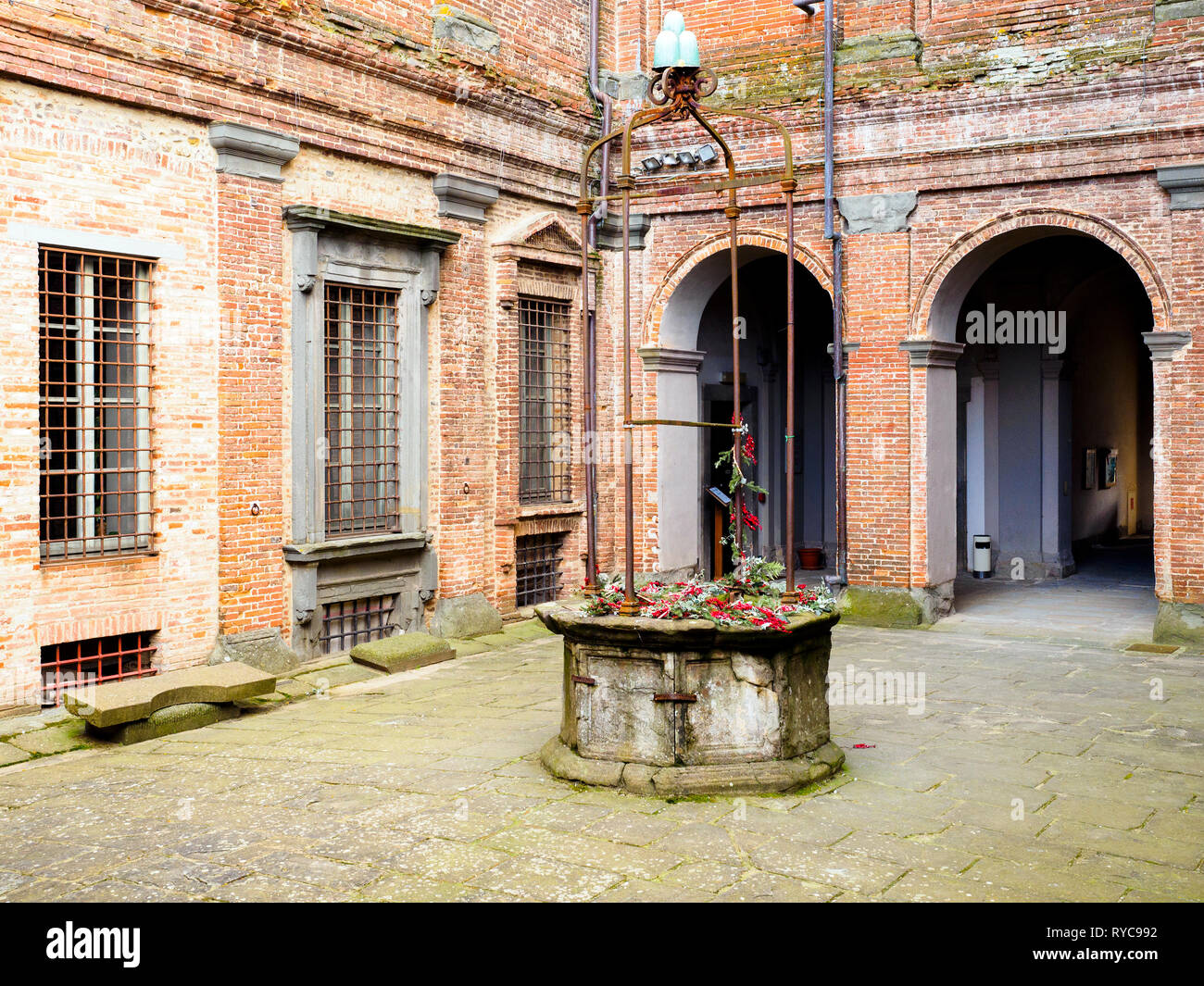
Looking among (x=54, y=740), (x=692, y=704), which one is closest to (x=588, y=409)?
(x=692, y=704)

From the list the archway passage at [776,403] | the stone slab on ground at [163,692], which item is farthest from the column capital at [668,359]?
the stone slab on ground at [163,692]

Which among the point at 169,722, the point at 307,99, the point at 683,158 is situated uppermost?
the point at 683,158

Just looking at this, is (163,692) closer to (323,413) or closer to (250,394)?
(250,394)

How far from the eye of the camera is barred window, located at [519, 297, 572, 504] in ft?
43.1

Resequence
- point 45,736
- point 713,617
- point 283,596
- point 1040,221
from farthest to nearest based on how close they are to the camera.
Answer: point 1040,221, point 283,596, point 45,736, point 713,617

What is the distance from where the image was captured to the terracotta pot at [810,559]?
17.3 m

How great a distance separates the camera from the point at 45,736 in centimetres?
784

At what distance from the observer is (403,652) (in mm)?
10625

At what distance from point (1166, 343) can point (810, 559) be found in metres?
6.89

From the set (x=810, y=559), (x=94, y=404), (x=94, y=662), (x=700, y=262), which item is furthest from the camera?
(x=810, y=559)

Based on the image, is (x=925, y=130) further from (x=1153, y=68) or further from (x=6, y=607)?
(x=6, y=607)

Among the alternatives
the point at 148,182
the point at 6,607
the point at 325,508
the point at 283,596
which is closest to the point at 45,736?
the point at 6,607

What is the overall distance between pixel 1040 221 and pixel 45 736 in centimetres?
1033

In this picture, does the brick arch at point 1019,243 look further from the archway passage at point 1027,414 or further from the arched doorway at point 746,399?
the archway passage at point 1027,414
